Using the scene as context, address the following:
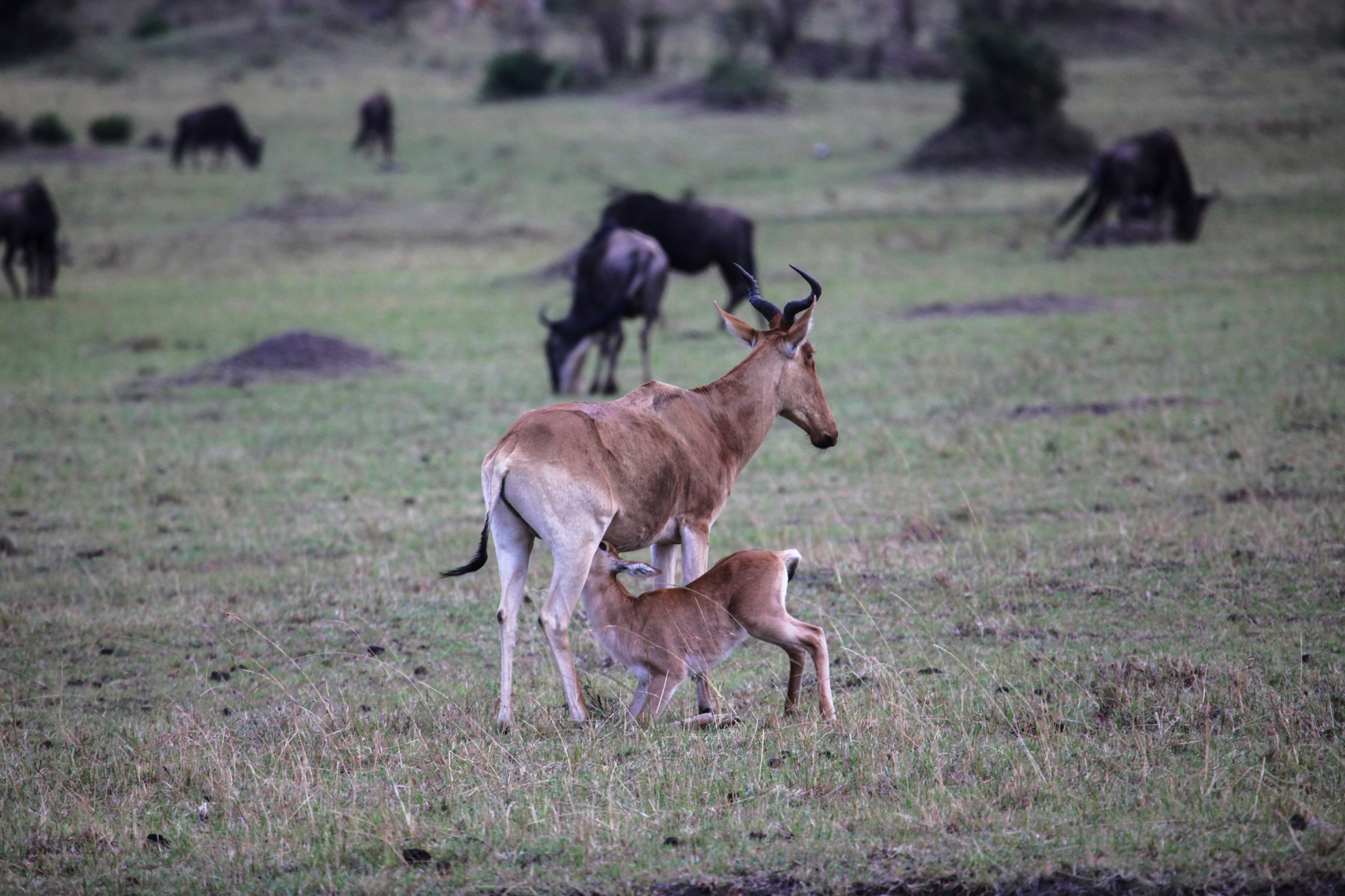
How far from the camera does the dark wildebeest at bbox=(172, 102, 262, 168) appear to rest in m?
36.8

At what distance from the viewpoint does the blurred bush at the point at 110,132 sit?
3903 cm

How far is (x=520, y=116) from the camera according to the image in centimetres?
4141

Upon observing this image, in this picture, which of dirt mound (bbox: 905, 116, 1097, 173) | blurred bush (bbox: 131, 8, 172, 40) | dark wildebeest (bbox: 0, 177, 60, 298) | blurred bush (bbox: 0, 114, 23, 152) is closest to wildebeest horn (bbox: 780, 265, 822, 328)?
dark wildebeest (bbox: 0, 177, 60, 298)

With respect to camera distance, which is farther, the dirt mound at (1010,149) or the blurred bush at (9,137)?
the blurred bush at (9,137)

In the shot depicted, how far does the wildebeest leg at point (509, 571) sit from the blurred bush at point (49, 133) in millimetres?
37298

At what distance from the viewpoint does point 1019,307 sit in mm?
19328

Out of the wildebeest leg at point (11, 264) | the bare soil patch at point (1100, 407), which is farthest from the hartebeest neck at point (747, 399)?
the wildebeest leg at point (11, 264)

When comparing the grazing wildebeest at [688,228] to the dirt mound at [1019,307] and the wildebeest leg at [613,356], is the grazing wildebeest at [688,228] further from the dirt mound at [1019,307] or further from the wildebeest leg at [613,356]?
the wildebeest leg at [613,356]

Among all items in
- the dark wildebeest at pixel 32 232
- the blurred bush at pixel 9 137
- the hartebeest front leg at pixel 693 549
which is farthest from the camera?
the blurred bush at pixel 9 137

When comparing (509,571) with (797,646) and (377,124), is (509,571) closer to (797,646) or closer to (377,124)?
(797,646)

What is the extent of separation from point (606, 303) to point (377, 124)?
22.9 metres

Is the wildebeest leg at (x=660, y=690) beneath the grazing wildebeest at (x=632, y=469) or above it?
beneath

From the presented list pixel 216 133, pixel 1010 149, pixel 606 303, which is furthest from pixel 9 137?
pixel 606 303

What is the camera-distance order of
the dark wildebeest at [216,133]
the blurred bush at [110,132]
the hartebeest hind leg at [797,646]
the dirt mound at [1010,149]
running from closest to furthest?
the hartebeest hind leg at [797,646] < the dirt mound at [1010,149] < the dark wildebeest at [216,133] < the blurred bush at [110,132]
